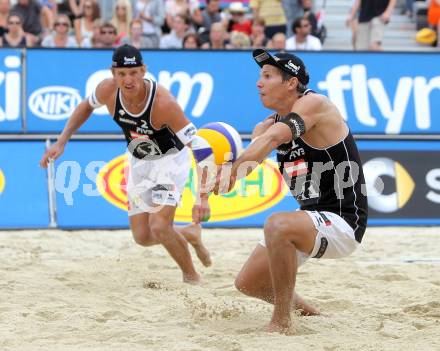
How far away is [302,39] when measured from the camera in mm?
12109

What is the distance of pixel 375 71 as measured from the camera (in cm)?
1010

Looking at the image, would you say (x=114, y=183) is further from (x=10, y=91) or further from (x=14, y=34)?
(x=14, y=34)

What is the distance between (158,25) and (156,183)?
635 cm

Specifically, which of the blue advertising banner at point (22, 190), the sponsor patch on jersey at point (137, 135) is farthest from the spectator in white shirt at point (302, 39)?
the sponsor patch on jersey at point (137, 135)

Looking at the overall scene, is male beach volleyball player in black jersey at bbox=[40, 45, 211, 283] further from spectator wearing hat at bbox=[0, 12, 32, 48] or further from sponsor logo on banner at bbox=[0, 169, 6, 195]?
spectator wearing hat at bbox=[0, 12, 32, 48]

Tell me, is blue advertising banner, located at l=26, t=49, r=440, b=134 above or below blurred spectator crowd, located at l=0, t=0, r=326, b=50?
below

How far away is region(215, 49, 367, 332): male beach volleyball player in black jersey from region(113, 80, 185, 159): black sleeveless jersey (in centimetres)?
145

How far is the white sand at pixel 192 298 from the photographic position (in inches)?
197

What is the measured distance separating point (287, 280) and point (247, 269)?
0.40 m

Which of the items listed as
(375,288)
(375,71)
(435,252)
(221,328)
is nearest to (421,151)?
(375,71)

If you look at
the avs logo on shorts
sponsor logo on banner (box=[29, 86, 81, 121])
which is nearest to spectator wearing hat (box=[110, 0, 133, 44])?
sponsor logo on banner (box=[29, 86, 81, 121])

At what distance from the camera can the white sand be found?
5004mm

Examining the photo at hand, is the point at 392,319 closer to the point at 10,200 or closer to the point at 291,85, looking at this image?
the point at 291,85

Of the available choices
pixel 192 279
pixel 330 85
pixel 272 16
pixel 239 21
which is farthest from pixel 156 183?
pixel 239 21
